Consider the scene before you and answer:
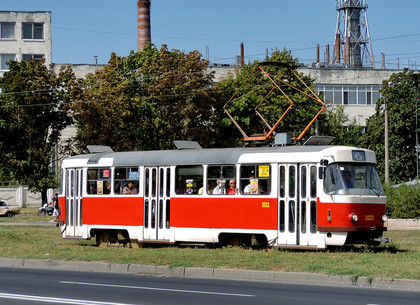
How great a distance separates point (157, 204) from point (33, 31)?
69.9 meters

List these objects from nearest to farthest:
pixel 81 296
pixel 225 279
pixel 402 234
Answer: pixel 81 296 < pixel 225 279 < pixel 402 234

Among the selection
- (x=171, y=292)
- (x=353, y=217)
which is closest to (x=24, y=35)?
(x=353, y=217)

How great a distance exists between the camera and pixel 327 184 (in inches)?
918

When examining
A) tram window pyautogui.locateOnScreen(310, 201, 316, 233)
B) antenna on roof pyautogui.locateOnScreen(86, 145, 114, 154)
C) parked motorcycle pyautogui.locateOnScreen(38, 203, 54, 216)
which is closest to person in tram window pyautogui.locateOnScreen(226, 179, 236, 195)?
tram window pyautogui.locateOnScreen(310, 201, 316, 233)

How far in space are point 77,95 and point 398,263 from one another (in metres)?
43.2

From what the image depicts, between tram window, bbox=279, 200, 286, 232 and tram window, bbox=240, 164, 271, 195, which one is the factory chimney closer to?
tram window, bbox=240, 164, 271, 195

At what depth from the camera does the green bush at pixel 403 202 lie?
41.8 metres

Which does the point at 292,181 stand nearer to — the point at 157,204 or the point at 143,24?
the point at 157,204

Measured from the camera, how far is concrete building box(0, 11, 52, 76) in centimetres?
9269

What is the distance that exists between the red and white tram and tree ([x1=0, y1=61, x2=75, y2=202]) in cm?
3302

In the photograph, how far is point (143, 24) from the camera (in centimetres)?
8075

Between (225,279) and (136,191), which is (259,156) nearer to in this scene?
(136,191)

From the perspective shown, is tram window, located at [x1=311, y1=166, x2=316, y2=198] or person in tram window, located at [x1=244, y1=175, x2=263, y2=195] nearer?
tram window, located at [x1=311, y1=166, x2=316, y2=198]

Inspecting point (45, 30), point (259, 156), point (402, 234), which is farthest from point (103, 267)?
point (45, 30)
